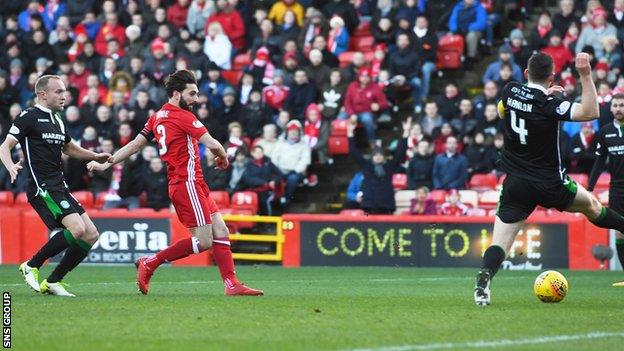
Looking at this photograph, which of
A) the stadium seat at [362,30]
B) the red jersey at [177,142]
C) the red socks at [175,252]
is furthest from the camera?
the stadium seat at [362,30]

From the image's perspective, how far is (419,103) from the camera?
24.4 metres

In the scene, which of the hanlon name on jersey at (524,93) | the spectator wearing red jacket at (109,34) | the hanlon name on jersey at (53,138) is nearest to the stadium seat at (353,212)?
the spectator wearing red jacket at (109,34)

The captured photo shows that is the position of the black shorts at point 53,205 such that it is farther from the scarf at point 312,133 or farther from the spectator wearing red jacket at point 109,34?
the spectator wearing red jacket at point 109,34

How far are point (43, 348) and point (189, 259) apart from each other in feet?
45.3

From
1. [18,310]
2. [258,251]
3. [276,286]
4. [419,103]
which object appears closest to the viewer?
[18,310]

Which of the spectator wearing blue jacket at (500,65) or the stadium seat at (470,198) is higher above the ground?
the spectator wearing blue jacket at (500,65)

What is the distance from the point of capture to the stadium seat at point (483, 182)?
73.2 ft

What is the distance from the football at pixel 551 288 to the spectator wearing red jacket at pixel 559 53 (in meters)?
11.2

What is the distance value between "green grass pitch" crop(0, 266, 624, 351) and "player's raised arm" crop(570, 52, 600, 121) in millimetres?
1649

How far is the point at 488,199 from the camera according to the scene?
21781 mm

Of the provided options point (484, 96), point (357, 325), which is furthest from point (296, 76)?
point (357, 325)

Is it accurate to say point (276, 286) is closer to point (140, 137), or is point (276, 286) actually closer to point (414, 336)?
point (140, 137)

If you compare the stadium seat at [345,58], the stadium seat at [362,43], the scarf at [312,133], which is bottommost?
the scarf at [312,133]

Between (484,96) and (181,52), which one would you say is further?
(181,52)
